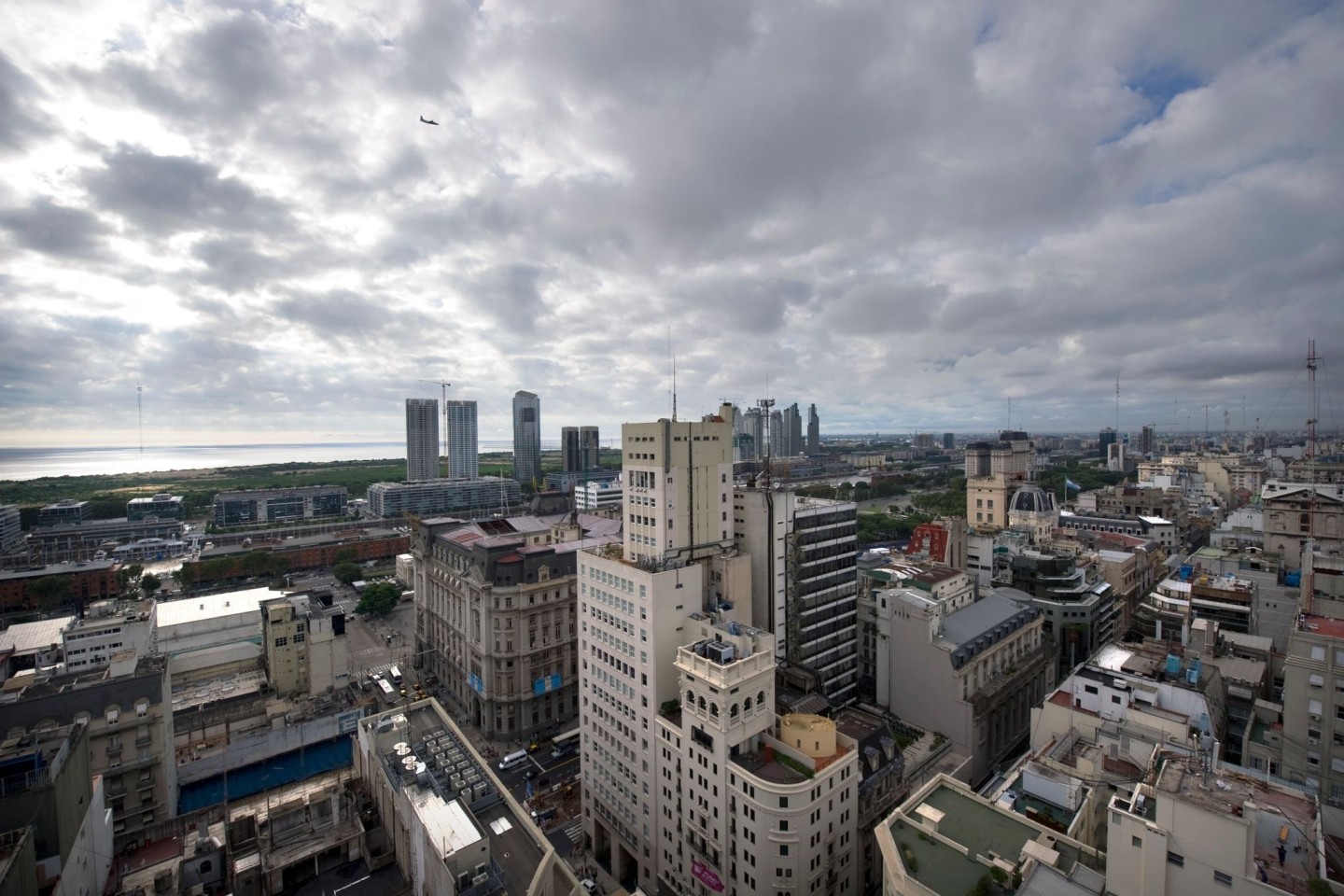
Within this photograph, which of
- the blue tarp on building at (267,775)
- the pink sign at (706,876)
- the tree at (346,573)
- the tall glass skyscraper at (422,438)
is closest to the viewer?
the pink sign at (706,876)

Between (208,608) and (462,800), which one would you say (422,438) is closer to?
(208,608)

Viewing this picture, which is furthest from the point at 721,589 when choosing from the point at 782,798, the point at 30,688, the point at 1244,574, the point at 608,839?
the point at 1244,574

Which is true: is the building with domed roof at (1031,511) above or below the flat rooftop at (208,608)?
above

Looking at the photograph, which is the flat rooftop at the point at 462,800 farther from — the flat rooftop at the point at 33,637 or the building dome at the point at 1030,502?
the building dome at the point at 1030,502

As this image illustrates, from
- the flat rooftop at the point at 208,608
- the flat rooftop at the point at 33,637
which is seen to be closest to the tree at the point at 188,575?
the flat rooftop at the point at 33,637

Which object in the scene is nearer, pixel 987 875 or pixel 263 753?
pixel 987 875

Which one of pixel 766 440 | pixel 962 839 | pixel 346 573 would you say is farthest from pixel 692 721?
pixel 346 573

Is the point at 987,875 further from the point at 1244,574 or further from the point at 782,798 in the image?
the point at 1244,574
